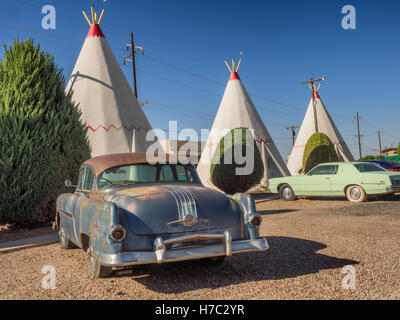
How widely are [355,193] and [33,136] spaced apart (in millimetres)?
8814

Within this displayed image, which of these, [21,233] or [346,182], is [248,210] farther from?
[346,182]

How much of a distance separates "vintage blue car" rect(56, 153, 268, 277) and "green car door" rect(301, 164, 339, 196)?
7.64 m

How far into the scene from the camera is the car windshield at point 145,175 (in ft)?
14.0

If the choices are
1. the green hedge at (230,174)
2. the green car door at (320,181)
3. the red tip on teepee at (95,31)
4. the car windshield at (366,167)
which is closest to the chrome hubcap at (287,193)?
the green car door at (320,181)

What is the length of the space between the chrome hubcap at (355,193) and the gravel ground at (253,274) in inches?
189

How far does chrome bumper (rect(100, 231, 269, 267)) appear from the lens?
123 inches

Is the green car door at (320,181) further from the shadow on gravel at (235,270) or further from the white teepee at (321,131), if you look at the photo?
the white teepee at (321,131)

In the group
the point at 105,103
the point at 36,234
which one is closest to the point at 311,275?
the point at 36,234

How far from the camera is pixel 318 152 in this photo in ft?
56.9

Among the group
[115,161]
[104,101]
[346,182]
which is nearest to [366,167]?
[346,182]

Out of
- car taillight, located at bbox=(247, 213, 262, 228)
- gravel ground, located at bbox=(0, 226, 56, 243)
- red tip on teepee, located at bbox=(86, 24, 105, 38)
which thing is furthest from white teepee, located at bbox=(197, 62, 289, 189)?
car taillight, located at bbox=(247, 213, 262, 228)
